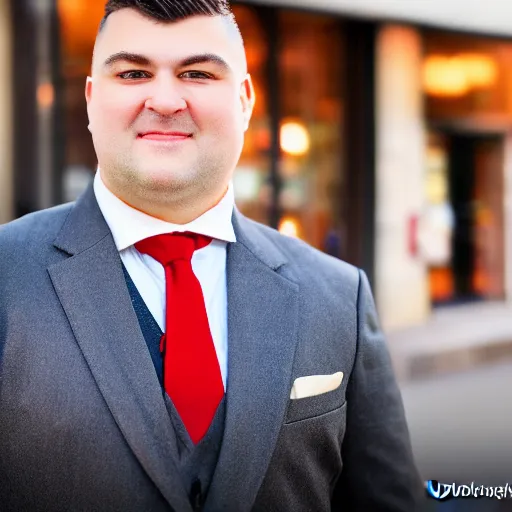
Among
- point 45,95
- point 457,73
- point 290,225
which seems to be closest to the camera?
point 45,95

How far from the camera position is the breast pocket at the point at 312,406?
145 centimetres

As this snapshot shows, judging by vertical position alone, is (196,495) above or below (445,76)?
below

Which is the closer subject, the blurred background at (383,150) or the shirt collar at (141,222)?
the shirt collar at (141,222)

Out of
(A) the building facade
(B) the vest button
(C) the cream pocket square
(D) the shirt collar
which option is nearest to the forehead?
(D) the shirt collar

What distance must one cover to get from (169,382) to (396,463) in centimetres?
59

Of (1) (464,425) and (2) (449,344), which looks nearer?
(1) (464,425)

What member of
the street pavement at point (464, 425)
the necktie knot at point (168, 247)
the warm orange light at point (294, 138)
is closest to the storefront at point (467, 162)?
the warm orange light at point (294, 138)

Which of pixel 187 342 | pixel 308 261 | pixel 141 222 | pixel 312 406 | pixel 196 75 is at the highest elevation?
pixel 196 75

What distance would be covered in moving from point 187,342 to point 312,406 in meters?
0.28

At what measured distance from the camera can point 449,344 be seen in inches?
266

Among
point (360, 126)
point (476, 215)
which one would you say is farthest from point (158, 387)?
point (476, 215)

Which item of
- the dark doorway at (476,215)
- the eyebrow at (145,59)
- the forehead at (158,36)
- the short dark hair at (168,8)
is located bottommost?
the dark doorway at (476,215)

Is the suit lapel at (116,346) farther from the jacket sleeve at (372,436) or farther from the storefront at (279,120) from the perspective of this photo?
the storefront at (279,120)

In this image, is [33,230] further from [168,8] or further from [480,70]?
[480,70]
